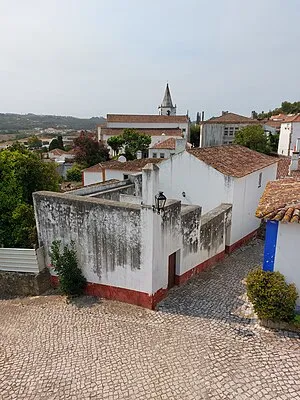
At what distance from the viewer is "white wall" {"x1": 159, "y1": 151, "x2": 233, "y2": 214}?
16234mm

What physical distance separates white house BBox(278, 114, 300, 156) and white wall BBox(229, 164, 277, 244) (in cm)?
3167

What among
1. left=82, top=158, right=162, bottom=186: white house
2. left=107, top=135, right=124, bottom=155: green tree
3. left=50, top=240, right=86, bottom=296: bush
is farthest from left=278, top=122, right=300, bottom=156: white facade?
left=50, top=240, right=86, bottom=296: bush

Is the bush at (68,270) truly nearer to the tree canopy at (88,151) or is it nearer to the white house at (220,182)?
the white house at (220,182)

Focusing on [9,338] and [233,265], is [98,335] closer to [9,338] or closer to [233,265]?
[9,338]

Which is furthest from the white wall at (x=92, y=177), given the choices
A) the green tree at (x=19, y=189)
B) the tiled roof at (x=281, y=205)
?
the tiled roof at (x=281, y=205)

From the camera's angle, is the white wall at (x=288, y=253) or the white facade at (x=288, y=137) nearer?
the white wall at (x=288, y=253)

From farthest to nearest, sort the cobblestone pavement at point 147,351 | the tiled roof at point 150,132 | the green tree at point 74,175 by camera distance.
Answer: the tiled roof at point 150,132
the green tree at point 74,175
the cobblestone pavement at point 147,351

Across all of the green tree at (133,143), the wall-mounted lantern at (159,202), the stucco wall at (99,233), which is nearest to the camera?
the wall-mounted lantern at (159,202)

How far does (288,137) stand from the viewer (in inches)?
2010

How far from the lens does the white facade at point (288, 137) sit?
161 ft

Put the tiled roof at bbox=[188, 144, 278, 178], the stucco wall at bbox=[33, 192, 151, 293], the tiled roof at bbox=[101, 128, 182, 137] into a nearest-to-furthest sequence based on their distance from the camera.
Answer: the stucco wall at bbox=[33, 192, 151, 293]
the tiled roof at bbox=[188, 144, 278, 178]
the tiled roof at bbox=[101, 128, 182, 137]

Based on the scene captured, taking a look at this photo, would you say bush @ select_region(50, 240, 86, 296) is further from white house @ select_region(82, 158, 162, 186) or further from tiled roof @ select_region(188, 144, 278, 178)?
white house @ select_region(82, 158, 162, 186)

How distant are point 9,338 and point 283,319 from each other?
819cm

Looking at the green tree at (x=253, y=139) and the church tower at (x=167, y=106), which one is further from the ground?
the church tower at (x=167, y=106)
